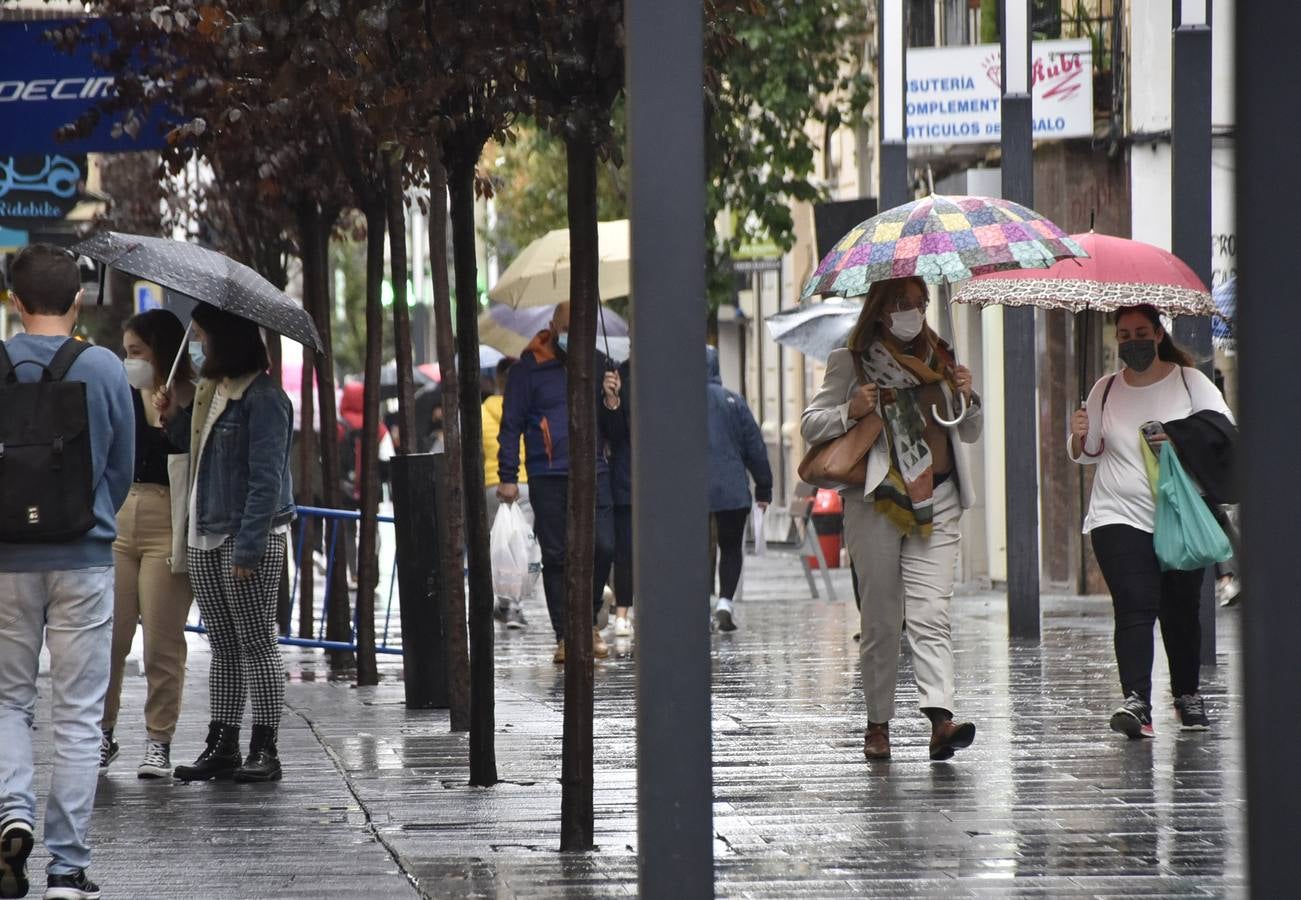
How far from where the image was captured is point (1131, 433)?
10.2 metres

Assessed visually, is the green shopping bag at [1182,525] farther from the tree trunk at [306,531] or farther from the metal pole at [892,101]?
the metal pole at [892,101]

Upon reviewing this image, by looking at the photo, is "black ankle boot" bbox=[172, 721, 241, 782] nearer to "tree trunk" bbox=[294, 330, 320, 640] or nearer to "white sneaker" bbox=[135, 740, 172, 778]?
"white sneaker" bbox=[135, 740, 172, 778]

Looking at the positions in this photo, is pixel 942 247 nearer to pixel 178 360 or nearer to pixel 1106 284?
pixel 1106 284

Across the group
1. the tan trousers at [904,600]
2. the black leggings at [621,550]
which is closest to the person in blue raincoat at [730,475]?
the black leggings at [621,550]

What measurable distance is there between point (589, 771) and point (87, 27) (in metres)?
7.42

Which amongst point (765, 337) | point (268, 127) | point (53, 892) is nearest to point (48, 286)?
point (53, 892)

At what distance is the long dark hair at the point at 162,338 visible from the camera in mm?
9680

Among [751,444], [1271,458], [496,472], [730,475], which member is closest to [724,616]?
[730,475]

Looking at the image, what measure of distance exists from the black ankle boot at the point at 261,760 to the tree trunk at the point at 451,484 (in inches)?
56.5

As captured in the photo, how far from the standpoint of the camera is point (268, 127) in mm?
11477

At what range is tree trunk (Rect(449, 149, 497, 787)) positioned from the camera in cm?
843

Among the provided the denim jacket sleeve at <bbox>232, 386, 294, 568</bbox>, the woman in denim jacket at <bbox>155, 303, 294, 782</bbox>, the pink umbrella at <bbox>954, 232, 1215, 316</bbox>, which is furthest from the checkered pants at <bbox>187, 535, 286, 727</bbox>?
the pink umbrella at <bbox>954, 232, 1215, 316</bbox>

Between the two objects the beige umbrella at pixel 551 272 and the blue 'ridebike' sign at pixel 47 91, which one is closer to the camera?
the blue 'ridebike' sign at pixel 47 91

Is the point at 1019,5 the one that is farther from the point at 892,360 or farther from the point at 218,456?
the point at 218,456
